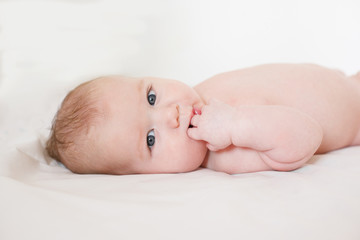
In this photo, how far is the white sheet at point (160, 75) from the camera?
90 centimetres

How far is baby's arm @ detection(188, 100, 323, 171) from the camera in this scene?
1.23m

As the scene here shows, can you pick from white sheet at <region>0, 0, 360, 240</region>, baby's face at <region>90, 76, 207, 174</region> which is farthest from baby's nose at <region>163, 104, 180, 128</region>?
white sheet at <region>0, 0, 360, 240</region>

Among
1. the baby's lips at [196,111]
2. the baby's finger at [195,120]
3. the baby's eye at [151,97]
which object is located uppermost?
the baby's eye at [151,97]

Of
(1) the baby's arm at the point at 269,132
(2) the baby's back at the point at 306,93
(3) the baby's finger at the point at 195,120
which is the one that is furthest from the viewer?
(2) the baby's back at the point at 306,93

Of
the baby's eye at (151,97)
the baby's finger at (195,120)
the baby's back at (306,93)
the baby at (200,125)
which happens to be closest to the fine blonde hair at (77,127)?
the baby at (200,125)

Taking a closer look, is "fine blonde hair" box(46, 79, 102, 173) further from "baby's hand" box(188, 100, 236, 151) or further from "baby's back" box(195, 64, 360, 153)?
"baby's back" box(195, 64, 360, 153)

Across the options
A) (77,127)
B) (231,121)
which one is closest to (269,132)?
(231,121)

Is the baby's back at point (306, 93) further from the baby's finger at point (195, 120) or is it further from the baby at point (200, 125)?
the baby's finger at point (195, 120)

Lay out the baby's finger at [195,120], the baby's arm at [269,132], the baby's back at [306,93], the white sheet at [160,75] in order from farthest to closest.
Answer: the baby's back at [306,93] → the baby's finger at [195,120] → the baby's arm at [269,132] → the white sheet at [160,75]

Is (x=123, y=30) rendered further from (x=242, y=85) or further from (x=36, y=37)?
(x=242, y=85)

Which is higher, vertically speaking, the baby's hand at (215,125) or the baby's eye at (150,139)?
the baby's hand at (215,125)

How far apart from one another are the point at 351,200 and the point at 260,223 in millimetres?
300

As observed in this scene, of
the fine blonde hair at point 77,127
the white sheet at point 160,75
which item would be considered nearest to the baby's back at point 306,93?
the white sheet at point 160,75

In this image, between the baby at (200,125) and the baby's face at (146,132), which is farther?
the baby's face at (146,132)
